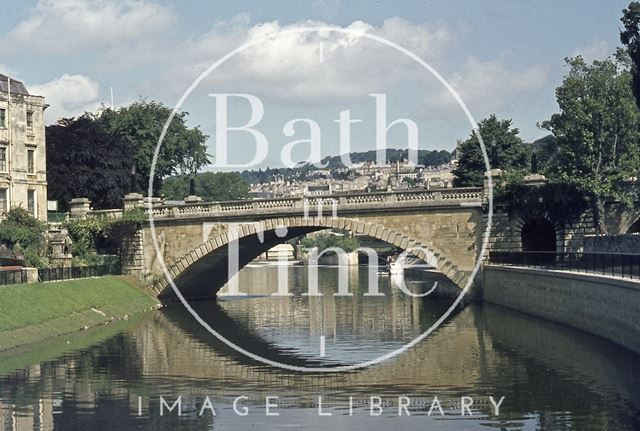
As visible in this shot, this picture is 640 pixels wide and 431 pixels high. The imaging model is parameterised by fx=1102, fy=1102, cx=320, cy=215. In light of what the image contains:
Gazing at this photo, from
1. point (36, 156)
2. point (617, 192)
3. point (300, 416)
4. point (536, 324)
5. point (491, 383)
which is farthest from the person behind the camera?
point (36, 156)

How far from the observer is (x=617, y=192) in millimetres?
74312

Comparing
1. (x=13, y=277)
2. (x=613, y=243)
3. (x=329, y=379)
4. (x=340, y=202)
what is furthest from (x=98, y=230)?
(x=329, y=379)

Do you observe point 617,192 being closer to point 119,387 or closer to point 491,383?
point 491,383

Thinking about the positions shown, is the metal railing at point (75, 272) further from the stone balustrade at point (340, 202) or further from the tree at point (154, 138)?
the tree at point (154, 138)

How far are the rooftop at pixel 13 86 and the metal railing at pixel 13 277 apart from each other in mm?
26154

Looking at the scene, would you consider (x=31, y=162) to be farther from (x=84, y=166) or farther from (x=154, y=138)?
(x=154, y=138)

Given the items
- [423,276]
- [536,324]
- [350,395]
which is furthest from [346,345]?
[423,276]

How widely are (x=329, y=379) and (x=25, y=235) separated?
43.7m

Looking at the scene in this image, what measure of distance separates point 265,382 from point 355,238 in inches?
5968

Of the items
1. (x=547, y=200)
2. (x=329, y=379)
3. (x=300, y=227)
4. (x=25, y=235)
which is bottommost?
(x=329, y=379)

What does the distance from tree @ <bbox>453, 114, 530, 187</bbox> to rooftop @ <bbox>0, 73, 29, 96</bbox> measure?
48.1 metres

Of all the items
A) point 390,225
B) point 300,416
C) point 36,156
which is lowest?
point 300,416

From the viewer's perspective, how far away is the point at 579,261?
60.9 metres

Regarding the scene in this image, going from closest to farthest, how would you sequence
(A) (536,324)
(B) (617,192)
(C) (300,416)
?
(C) (300,416), (A) (536,324), (B) (617,192)
